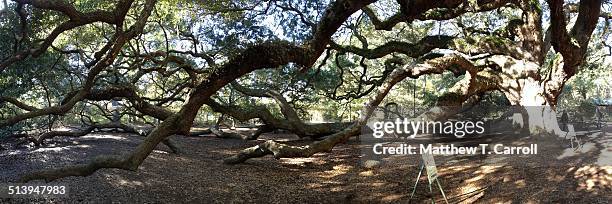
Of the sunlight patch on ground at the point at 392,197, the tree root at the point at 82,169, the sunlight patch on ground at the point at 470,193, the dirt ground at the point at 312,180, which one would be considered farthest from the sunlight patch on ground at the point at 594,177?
the tree root at the point at 82,169

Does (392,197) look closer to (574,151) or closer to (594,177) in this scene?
(594,177)

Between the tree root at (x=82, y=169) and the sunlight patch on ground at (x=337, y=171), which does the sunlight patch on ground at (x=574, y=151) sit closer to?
the sunlight patch on ground at (x=337, y=171)

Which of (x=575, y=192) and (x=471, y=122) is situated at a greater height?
(x=471, y=122)

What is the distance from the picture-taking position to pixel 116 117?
13.4 meters

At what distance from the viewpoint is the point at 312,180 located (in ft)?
23.2

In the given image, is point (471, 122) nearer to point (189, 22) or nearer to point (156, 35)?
point (189, 22)

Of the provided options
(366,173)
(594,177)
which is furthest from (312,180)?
(594,177)

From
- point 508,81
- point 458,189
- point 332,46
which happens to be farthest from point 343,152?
point 458,189

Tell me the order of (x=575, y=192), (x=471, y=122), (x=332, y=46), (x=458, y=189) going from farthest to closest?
1. (x=471, y=122)
2. (x=332, y=46)
3. (x=458, y=189)
4. (x=575, y=192)

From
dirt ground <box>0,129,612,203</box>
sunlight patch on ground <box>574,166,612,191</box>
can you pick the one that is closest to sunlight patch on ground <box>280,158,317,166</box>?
dirt ground <box>0,129,612,203</box>

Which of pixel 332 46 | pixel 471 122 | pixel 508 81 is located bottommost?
pixel 471 122

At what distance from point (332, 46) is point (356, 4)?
5615 mm

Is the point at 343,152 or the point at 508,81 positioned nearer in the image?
the point at 508,81

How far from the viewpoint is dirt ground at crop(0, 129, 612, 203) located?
190 inches
